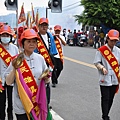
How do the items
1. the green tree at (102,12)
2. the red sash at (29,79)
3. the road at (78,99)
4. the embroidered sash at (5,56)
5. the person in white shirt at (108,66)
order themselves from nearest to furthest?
1. the red sash at (29,79)
2. the person in white shirt at (108,66)
3. the embroidered sash at (5,56)
4. the road at (78,99)
5. the green tree at (102,12)

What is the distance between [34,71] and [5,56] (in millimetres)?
1831

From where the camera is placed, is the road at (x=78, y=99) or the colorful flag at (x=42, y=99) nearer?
the colorful flag at (x=42, y=99)

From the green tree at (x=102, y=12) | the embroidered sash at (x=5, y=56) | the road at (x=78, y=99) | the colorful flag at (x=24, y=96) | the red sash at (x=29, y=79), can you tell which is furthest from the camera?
the green tree at (x=102, y=12)

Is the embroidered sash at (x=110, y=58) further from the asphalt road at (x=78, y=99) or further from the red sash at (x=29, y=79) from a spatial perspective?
the red sash at (x=29, y=79)

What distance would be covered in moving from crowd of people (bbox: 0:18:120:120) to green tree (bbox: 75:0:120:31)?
67.3 ft

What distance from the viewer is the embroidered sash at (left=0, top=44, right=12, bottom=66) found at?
585 cm

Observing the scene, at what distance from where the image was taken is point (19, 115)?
4.10 m

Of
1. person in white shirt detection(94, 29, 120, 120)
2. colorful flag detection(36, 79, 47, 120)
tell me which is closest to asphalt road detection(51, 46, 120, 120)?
person in white shirt detection(94, 29, 120, 120)

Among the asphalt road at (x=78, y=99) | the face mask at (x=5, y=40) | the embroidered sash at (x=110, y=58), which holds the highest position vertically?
the face mask at (x=5, y=40)

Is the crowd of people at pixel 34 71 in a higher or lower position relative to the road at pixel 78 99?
higher

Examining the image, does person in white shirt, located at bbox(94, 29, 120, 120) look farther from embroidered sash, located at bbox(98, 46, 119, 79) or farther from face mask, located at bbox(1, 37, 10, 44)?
face mask, located at bbox(1, 37, 10, 44)

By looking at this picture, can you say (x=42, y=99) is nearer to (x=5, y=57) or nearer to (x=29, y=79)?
(x=29, y=79)

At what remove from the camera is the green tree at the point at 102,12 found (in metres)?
29.5

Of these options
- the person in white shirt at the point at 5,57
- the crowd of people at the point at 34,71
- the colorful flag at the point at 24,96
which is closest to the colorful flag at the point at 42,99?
the crowd of people at the point at 34,71
